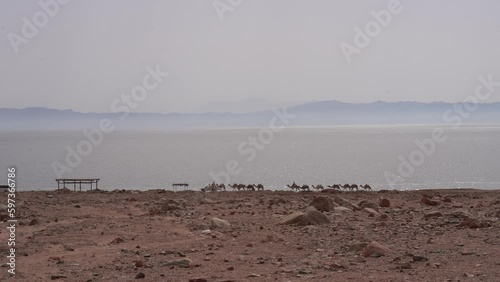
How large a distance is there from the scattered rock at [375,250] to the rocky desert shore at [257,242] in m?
0.02

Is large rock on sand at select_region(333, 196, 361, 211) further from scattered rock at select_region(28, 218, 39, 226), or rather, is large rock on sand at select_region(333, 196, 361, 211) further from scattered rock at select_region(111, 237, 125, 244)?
scattered rock at select_region(28, 218, 39, 226)

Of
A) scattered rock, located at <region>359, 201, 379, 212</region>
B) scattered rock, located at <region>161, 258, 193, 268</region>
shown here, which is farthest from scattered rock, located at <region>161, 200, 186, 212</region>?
scattered rock, located at <region>161, 258, 193, 268</region>

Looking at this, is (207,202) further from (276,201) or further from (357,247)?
(357,247)

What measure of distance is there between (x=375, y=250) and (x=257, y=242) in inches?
136

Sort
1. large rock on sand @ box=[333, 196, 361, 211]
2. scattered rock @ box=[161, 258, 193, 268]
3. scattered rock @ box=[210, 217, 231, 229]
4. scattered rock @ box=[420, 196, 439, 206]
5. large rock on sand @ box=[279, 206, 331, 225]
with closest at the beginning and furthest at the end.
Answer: scattered rock @ box=[161, 258, 193, 268] < large rock on sand @ box=[279, 206, 331, 225] < scattered rock @ box=[210, 217, 231, 229] < large rock on sand @ box=[333, 196, 361, 211] < scattered rock @ box=[420, 196, 439, 206]

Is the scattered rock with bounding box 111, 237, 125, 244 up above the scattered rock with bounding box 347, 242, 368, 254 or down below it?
below

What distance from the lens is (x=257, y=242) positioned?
49.6ft

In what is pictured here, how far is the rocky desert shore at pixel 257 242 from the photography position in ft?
37.9

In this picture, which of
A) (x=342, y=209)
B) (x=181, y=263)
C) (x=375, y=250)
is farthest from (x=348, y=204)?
(x=181, y=263)

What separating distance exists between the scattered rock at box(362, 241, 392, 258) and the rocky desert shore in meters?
0.02

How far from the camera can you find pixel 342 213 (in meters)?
19.8

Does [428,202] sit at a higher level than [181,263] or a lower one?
higher

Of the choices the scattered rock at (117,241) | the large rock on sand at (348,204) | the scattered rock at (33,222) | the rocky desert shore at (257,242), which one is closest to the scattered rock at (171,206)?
the rocky desert shore at (257,242)

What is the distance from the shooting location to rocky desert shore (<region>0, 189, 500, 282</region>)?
11.5 meters
